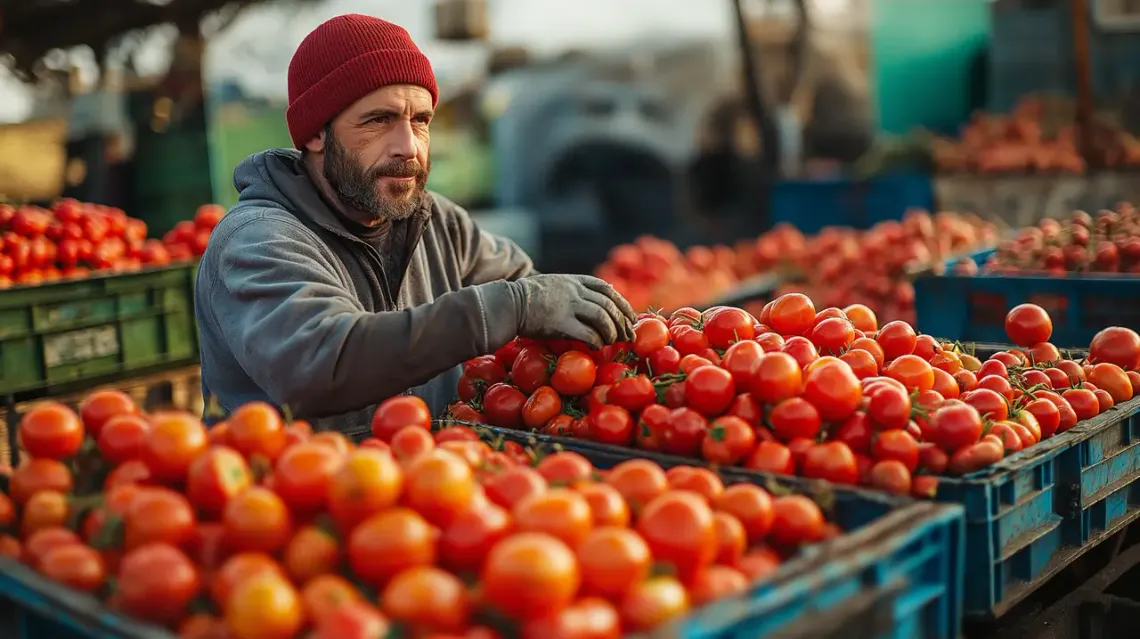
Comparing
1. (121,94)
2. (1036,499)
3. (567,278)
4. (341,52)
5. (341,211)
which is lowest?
(1036,499)

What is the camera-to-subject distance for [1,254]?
16.3 ft

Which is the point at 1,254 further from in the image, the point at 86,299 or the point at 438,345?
the point at 438,345

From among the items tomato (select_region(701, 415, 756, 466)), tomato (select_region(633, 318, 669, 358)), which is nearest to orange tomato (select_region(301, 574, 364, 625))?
tomato (select_region(701, 415, 756, 466))

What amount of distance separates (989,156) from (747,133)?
257 inches

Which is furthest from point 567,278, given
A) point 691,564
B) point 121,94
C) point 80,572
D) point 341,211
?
point 121,94

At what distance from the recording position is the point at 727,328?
2758mm

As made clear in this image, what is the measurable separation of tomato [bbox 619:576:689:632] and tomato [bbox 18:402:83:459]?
120cm

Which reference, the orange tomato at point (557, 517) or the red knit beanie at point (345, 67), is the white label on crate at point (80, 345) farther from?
the orange tomato at point (557, 517)

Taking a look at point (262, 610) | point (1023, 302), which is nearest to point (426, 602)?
point (262, 610)

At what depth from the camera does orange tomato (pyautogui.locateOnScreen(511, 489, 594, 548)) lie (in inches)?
65.6

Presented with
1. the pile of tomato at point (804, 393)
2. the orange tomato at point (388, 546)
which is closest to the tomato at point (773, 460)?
the pile of tomato at point (804, 393)

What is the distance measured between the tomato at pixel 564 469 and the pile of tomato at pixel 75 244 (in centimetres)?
359

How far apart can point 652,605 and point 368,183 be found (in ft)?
6.24

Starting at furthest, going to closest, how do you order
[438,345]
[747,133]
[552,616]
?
[747,133] < [438,345] < [552,616]
